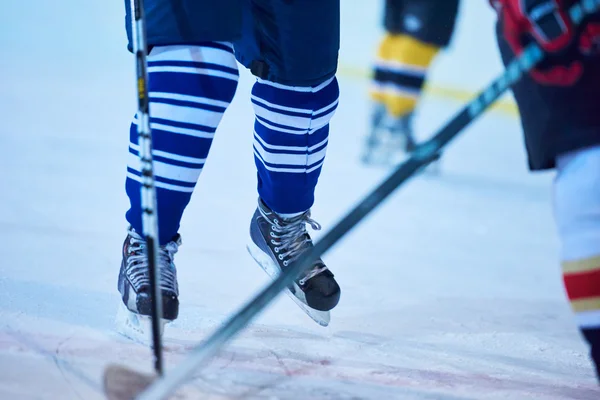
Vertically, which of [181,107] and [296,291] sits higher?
[181,107]

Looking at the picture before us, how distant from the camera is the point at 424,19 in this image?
3.91 metres

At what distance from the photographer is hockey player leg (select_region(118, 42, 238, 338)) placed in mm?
1249

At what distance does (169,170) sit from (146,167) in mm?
145

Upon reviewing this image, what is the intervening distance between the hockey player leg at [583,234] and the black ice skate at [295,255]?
556 mm

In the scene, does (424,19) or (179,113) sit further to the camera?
(424,19)

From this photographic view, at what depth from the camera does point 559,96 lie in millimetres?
930

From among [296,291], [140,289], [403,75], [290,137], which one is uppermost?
[290,137]

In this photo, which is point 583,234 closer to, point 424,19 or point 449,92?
point 424,19

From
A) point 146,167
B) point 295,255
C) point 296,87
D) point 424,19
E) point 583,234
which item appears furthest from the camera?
point 424,19

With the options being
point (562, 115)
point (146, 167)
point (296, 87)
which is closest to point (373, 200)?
point (562, 115)

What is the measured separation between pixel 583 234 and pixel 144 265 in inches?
26.8

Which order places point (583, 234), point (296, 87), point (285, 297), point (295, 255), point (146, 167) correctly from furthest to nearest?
point (285, 297), point (295, 255), point (296, 87), point (146, 167), point (583, 234)

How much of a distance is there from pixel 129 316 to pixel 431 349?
51 cm

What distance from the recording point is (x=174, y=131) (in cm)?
125
